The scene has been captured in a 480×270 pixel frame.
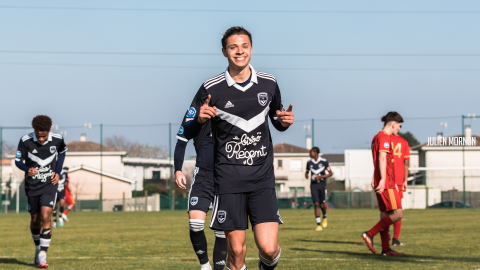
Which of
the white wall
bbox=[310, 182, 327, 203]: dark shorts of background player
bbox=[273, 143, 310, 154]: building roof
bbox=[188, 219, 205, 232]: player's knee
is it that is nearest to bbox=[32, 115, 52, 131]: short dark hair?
bbox=[188, 219, 205, 232]: player's knee

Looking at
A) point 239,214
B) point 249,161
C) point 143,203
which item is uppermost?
point 249,161

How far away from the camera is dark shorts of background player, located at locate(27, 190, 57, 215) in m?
8.96

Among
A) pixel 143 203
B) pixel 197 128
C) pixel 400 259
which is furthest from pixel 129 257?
pixel 143 203

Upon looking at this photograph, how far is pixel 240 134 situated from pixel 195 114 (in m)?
0.43

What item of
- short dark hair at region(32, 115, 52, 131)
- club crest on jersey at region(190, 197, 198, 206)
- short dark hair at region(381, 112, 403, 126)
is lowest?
club crest on jersey at region(190, 197, 198, 206)

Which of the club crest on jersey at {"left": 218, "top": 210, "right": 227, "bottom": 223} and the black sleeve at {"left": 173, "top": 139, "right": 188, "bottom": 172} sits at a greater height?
the black sleeve at {"left": 173, "top": 139, "right": 188, "bottom": 172}

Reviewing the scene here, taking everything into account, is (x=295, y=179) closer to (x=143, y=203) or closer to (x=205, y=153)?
(x=143, y=203)

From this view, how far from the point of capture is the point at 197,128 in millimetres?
4977

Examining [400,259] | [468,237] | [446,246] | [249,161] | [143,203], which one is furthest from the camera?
[143,203]

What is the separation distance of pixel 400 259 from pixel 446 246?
2382 mm

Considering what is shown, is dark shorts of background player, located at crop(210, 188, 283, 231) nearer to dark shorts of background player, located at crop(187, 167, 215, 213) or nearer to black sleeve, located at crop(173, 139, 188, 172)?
black sleeve, located at crop(173, 139, 188, 172)

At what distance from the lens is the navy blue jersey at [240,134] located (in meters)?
4.78

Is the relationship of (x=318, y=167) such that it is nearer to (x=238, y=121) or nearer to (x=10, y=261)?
(x=10, y=261)

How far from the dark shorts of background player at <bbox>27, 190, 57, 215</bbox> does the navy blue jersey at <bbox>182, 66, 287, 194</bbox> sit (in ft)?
15.7
